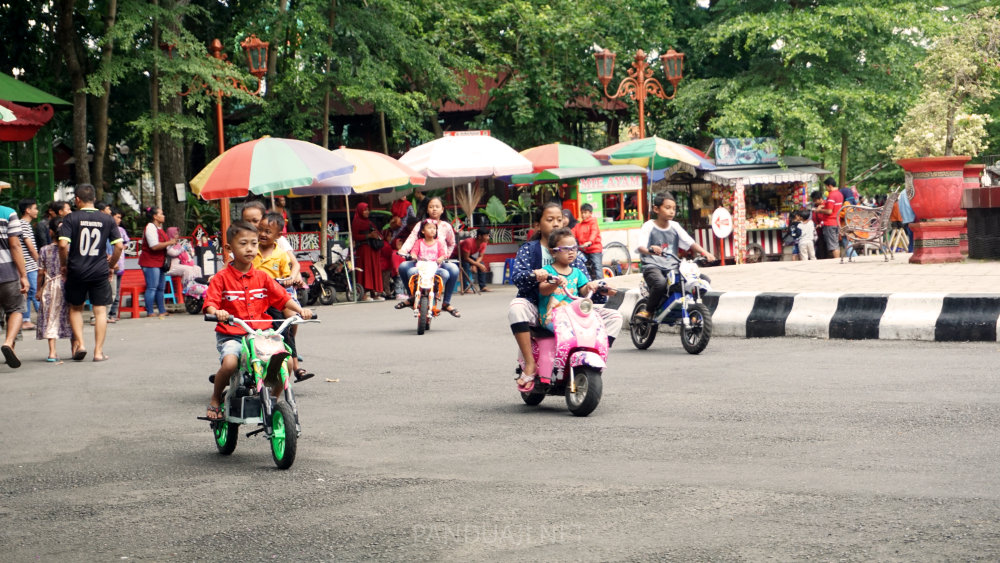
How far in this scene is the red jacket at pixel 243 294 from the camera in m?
7.70

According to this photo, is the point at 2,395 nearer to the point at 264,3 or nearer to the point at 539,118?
the point at 264,3

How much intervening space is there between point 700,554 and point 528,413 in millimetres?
4105

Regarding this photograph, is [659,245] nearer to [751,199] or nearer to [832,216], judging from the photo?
[832,216]

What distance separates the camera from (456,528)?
208 inches

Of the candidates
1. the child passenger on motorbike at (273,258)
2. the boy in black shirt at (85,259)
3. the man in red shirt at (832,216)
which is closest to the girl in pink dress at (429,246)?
the boy in black shirt at (85,259)

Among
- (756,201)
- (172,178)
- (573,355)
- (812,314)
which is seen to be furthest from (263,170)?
(756,201)

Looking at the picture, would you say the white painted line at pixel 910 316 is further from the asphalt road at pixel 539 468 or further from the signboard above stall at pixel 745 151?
the signboard above stall at pixel 745 151

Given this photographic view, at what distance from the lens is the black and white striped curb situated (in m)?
12.0

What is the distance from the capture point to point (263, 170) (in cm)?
1955

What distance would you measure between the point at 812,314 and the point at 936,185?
580 cm

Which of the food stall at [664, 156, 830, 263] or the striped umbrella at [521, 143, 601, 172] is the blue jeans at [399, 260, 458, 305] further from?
the food stall at [664, 156, 830, 263]

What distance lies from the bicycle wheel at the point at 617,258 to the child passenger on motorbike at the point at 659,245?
45.7ft

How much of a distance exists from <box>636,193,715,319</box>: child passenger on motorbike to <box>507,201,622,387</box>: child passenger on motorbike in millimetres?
3468

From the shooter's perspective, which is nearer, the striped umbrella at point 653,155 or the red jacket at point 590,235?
the red jacket at point 590,235
